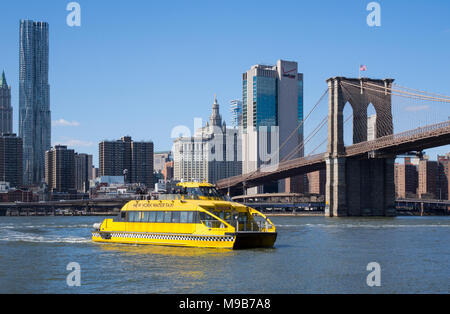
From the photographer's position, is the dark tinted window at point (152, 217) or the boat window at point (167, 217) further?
the dark tinted window at point (152, 217)

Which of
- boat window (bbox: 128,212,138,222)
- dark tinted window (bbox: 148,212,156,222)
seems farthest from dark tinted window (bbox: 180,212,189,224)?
boat window (bbox: 128,212,138,222)

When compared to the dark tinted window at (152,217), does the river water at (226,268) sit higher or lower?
lower

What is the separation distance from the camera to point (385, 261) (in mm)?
30281

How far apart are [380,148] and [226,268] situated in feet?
205

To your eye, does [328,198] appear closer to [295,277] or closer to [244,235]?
[244,235]

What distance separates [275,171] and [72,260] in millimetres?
75969

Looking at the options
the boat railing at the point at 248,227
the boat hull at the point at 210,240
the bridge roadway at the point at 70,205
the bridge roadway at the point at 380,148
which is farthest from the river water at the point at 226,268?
the bridge roadway at the point at 70,205

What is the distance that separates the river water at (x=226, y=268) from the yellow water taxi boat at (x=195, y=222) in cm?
62

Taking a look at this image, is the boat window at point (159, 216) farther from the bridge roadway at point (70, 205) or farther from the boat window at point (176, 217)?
the bridge roadway at point (70, 205)

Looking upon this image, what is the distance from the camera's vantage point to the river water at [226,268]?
22.7 metres

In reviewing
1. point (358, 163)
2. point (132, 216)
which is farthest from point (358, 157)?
point (132, 216)
